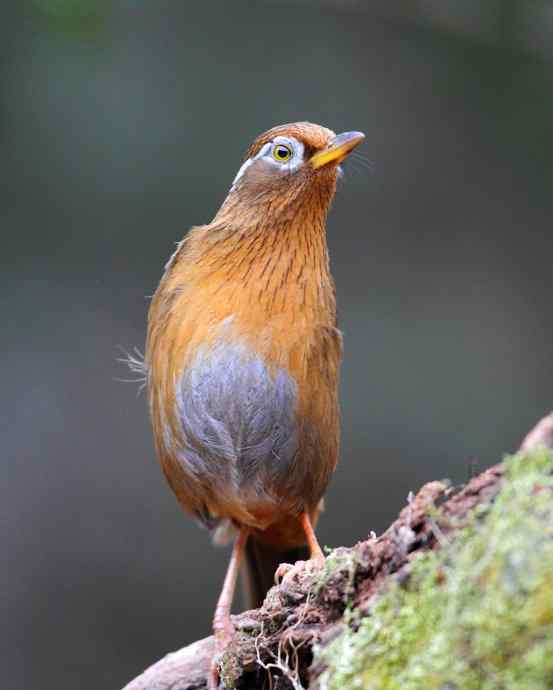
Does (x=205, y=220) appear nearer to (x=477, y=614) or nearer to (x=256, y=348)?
(x=256, y=348)

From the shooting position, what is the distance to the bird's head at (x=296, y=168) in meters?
4.01

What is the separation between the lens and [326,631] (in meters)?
2.44

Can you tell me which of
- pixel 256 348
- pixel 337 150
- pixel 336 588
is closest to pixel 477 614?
pixel 336 588

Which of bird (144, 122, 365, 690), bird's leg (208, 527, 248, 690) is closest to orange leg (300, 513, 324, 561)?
bird (144, 122, 365, 690)

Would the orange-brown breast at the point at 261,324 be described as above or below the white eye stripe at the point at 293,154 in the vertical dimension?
below

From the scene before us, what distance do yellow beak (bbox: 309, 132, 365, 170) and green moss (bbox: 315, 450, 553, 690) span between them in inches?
86.0

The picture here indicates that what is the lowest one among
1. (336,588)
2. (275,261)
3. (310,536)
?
(336,588)

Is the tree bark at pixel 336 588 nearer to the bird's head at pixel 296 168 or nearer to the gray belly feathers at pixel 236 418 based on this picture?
the gray belly feathers at pixel 236 418

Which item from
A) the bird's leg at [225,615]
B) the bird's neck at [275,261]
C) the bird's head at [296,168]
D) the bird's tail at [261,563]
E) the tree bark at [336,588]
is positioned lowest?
the tree bark at [336,588]

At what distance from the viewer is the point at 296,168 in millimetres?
4051

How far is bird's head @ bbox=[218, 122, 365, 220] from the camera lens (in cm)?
401

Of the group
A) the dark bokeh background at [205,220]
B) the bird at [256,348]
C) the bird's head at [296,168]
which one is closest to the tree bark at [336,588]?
the bird at [256,348]

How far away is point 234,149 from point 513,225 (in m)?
2.37

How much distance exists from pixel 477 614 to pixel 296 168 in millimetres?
2648
